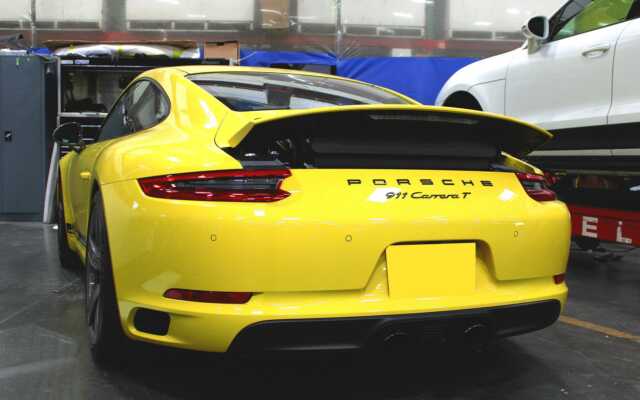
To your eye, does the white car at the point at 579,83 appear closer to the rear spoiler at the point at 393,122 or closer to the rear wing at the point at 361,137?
the rear spoiler at the point at 393,122

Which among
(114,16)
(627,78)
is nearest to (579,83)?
(627,78)

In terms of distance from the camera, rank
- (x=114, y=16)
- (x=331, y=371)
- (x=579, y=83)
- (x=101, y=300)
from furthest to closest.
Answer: (x=114, y=16)
(x=579, y=83)
(x=331, y=371)
(x=101, y=300)

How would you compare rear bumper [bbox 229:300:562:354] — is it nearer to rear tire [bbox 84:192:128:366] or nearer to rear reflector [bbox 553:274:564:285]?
rear reflector [bbox 553:274:564:285]

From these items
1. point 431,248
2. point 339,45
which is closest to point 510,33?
point 339,45

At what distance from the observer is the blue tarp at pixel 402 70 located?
8906 mm

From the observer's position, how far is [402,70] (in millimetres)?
8898

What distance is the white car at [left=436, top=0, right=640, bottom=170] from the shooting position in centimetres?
376

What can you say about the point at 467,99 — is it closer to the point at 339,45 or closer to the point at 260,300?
the point at 260,300

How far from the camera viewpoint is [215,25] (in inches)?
380

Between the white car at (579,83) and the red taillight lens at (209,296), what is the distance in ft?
9.22

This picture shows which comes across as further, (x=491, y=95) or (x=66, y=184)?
(x=491, y=95)

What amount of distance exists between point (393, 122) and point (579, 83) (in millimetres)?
2477

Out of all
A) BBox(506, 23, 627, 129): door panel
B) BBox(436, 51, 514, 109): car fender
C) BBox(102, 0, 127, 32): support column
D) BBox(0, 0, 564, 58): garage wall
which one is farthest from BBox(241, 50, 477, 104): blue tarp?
BBox(506, 23, 627, 129): door panel

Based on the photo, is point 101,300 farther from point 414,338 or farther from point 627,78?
point 627,78
